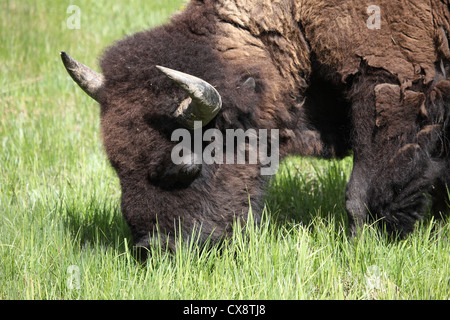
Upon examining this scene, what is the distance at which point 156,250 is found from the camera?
331 centimetres

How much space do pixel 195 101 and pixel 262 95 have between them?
60cm

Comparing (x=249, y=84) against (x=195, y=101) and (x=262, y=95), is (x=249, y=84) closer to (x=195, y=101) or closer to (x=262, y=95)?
(x=262, y=95)

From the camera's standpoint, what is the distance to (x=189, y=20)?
361 cm

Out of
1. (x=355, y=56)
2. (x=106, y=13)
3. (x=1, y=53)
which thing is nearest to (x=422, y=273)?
(x=355, y=56)

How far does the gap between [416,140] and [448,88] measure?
0.35 m
